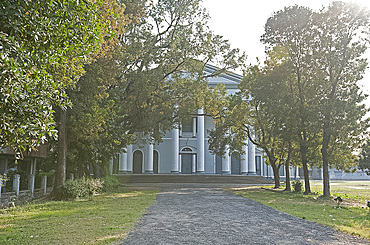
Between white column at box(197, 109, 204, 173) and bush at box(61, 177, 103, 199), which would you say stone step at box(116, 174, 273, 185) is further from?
bush at box(61, 177, 103, 199)

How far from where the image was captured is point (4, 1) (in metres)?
5.14

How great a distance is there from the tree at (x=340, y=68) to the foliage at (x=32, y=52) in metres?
13.7

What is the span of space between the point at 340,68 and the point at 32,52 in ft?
49.9

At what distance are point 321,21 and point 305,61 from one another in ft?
6.70

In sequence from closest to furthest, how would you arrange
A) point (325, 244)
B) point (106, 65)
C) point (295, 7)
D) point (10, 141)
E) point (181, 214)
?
1. point (10, 141)
2. point (325, 244)
3. point (181, 214)
4. point (106, 65)
5. point (295, 7)

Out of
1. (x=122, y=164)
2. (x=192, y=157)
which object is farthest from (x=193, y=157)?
(x=122, y=164)

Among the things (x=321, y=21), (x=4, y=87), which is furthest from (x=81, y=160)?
(x=4, y=87)

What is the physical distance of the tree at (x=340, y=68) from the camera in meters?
16.9

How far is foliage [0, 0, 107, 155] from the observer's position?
5.00m

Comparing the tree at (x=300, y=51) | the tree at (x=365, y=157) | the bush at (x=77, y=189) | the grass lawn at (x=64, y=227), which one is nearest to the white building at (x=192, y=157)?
the tree at (x=365, y=157)

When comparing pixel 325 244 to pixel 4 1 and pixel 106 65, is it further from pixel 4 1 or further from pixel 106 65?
pixel 106 65

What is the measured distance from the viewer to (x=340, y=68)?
17.3m

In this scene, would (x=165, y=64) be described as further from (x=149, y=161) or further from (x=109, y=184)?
(x=149, y=161)

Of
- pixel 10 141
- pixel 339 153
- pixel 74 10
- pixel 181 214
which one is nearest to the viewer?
pixel 10 141
